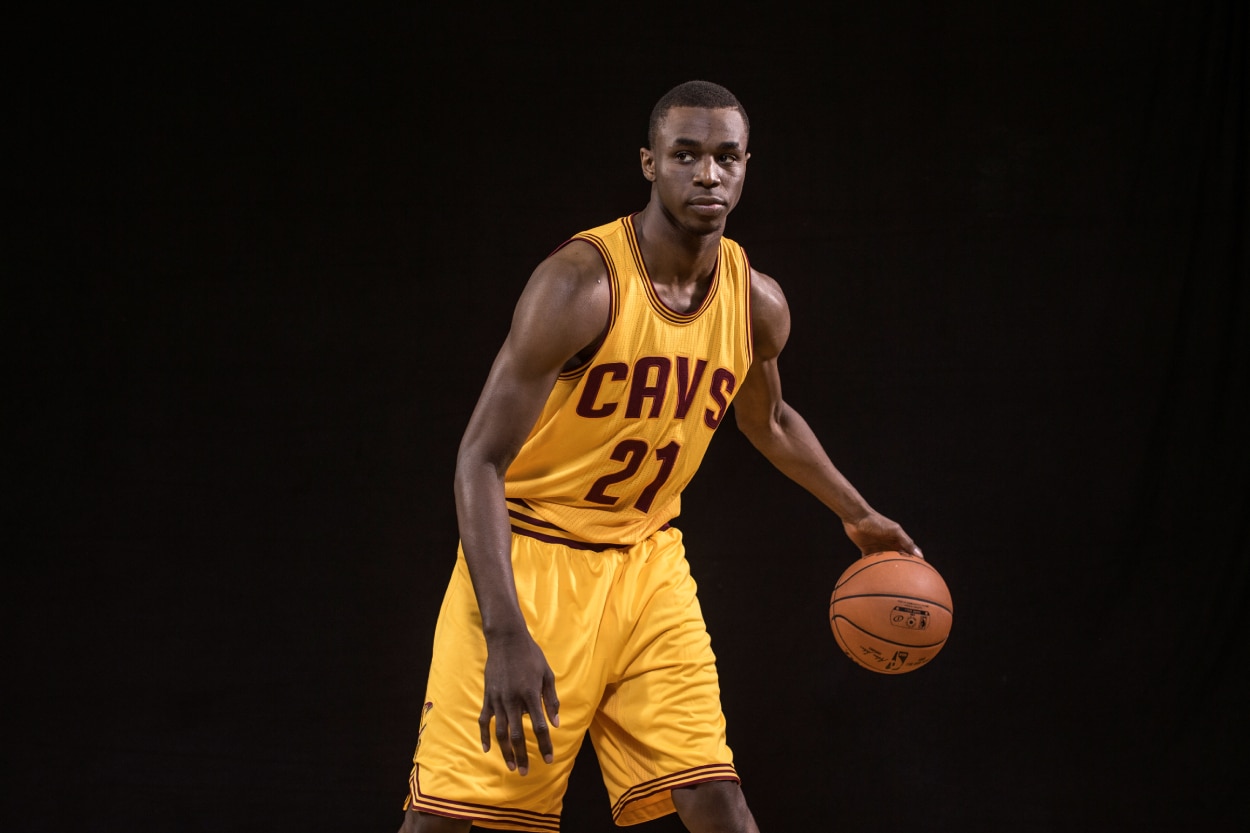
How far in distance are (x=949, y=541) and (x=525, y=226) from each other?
1.45 meters

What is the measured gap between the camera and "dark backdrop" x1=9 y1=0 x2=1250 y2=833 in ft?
11.6

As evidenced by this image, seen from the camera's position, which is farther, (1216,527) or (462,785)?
(1216,527)

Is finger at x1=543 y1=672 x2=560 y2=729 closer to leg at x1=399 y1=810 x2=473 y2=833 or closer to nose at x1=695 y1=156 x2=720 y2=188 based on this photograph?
leg at x1=399 y1=810 x2=473 y2=833

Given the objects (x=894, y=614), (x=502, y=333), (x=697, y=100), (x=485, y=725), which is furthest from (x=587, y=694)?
(x=502, y=333)

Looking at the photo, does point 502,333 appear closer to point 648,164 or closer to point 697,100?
point 648,164

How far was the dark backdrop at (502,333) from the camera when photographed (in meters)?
3.54

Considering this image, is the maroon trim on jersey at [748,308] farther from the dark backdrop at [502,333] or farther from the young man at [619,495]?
the dark backdrop at [502,333]

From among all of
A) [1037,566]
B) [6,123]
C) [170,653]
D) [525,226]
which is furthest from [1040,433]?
[6,123]

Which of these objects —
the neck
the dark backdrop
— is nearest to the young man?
the neck

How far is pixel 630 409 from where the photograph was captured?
2455 mm

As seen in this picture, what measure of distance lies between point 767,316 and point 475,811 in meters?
1.11

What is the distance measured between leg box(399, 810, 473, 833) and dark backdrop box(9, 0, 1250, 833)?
1.24m

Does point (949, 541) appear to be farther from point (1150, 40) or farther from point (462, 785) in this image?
point (462, 785)

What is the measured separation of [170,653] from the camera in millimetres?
3639
